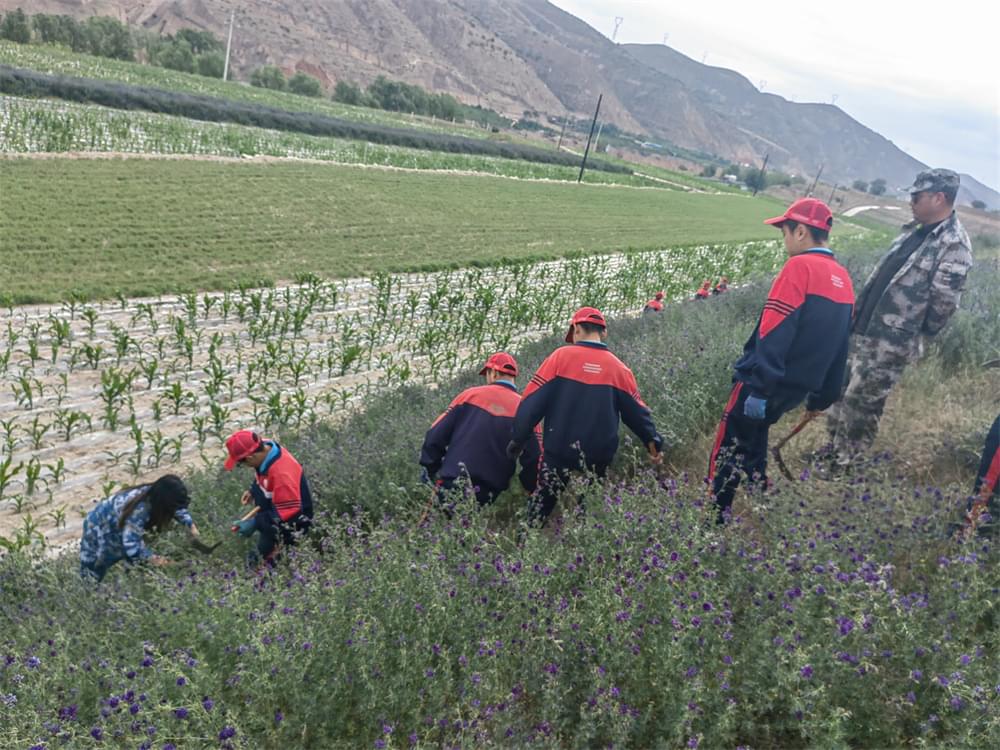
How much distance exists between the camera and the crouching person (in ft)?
14.9

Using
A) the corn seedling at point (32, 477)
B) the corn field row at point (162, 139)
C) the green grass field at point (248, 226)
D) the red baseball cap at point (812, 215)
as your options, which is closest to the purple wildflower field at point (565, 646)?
the red baseball cap at point (812, 215)

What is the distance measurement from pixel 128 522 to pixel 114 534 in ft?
0.37

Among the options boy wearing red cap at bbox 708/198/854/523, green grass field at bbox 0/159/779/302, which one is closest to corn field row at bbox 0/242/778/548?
green grass field at bbox 0/159/779/302

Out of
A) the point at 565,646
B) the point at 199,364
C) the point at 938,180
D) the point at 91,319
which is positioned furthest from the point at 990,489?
the point at 91,319

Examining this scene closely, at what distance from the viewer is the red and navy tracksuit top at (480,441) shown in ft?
14.9

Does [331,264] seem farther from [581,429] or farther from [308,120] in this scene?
[308,120]

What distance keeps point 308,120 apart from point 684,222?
58.6ft

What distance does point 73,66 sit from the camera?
37.3 m

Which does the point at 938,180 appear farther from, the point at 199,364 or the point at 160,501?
the point at 199,364

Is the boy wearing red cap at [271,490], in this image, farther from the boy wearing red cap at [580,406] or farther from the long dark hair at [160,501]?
the boy wearing red cap at [580,406]

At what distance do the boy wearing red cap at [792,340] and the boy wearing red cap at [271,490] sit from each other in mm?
2557

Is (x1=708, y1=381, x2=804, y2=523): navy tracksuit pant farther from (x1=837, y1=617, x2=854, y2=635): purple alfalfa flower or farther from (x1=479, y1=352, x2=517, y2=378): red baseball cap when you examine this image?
(x1=837, y1=617, x2=854, y2=635): purple alfalfa flower

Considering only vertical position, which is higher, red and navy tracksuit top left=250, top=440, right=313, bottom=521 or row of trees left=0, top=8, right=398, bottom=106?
row of trees left=0, top=8, right=398, bottom=106

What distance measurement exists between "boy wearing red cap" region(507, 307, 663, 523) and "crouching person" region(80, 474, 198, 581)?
2138 millimetres
